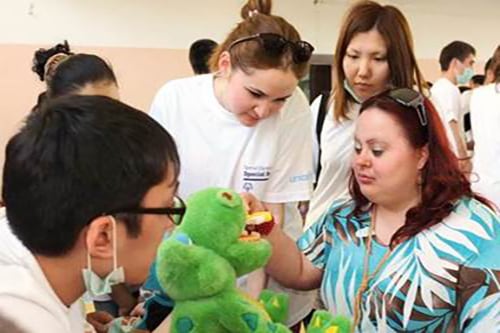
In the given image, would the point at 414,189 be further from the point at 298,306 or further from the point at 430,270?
the point at 298,306

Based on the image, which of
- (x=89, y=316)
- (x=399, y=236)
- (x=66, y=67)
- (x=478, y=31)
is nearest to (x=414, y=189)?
(x=399, y=236)

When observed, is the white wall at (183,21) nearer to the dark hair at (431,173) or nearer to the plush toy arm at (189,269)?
the dark hair at (431,173)

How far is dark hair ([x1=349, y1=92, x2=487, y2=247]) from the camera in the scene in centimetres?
125

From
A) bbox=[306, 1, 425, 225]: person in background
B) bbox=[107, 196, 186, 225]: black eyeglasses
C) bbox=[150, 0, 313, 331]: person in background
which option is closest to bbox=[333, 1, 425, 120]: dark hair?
bbox=[306, 1, 425, 225]: person in background

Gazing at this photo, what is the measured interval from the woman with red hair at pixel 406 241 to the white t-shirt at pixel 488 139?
1249 mm

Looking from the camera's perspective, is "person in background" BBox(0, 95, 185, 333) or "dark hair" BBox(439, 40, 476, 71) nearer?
"person in background" BBox(0, 95, 185, 333)

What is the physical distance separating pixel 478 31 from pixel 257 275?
531 centimetres

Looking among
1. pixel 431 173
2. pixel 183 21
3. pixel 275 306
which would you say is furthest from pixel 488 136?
pixel 183 21

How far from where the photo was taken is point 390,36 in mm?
1607

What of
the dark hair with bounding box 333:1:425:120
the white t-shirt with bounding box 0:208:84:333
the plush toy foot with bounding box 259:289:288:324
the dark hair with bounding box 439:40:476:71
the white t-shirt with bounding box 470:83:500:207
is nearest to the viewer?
the white t-shirt with bounding box 0:208:84:333

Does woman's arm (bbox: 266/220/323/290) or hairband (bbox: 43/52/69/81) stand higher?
hairband (bbox: 43/52/69/81)

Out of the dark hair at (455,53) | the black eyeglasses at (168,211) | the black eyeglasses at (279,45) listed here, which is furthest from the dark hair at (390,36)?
the dark hair at (455,53)

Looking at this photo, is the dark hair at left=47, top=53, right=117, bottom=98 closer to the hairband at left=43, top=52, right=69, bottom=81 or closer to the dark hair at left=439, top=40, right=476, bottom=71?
the hairband at left=43, top=52, right=69, bottom=81

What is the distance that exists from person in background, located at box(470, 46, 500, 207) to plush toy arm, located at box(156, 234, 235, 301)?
1799 millimetres
